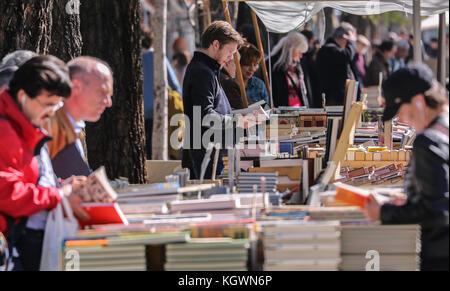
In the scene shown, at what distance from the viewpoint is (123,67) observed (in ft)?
22.6

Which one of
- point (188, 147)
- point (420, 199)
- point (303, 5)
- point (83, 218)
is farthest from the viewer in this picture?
point (303, 5)

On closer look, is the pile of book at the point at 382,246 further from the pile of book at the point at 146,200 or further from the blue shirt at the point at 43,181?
the blue shirt at the point at 43,181

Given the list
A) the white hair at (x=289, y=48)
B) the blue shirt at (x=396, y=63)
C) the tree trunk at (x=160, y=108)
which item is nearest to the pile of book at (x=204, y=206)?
the tree trunk at (x=160, y=108)

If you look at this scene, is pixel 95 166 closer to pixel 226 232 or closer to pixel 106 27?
pixel 106 27

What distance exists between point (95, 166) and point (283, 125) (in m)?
1.67

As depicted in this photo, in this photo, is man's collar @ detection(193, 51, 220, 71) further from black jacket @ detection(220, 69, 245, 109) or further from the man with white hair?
the man with white hair

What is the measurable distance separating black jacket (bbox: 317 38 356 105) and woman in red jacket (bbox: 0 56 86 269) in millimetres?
7794

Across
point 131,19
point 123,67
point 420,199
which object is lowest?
point 420,199

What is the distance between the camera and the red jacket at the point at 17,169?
3.12 m

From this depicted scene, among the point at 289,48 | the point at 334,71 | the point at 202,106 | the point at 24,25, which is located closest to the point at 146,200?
the point at 24,25

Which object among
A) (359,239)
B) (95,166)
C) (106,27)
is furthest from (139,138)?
(359,239)

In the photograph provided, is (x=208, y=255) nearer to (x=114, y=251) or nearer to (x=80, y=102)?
(x=114, y=251)

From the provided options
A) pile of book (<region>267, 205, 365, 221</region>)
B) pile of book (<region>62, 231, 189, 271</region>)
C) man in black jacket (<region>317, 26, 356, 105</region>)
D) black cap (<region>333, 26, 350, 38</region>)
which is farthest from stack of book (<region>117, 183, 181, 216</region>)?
black cap (<region>333, 26, 350, 38</region>)

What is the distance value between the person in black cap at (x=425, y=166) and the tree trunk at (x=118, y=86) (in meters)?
3.94
